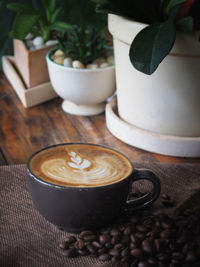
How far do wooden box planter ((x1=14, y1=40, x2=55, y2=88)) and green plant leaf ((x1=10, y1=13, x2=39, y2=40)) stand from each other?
1.7 inches

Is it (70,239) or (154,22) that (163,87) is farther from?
(70,239)

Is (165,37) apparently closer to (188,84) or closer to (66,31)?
(188,84)

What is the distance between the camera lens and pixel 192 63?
0.75 metres

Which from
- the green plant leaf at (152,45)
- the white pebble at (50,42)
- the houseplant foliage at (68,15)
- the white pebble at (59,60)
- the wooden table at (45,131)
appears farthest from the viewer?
the houseplant foliage at (68,15)

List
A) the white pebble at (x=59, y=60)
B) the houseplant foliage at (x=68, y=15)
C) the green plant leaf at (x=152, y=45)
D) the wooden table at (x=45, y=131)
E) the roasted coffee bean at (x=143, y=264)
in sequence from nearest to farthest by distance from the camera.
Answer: the roasted coffee bean at (x=143, y=264) → the green plant leaf at (x=152, y=45) → the wooden table at (x=45, y=131) → the white pebble at (x=59, y=60) → the houseplant foliage at (x=68, y=15)

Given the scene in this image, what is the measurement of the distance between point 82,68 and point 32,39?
270 millimetres

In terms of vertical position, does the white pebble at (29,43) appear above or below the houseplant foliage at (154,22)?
below

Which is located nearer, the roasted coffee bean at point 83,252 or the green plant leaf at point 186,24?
the roasted coffee bean at point 83,252

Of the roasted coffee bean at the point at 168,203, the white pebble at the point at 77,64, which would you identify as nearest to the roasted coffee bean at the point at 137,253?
the roasted coffee bean at the point at 168,203

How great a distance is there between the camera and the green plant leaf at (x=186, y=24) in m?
0.70

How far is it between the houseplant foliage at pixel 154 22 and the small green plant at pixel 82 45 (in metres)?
0.20

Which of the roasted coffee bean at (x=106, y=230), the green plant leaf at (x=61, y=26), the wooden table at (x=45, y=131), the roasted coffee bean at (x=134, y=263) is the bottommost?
the wooden table at (x=45, y=131)

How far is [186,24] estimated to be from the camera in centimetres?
70

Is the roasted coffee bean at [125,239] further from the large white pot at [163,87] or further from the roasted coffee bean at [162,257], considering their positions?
the large white pot at [163,87]
